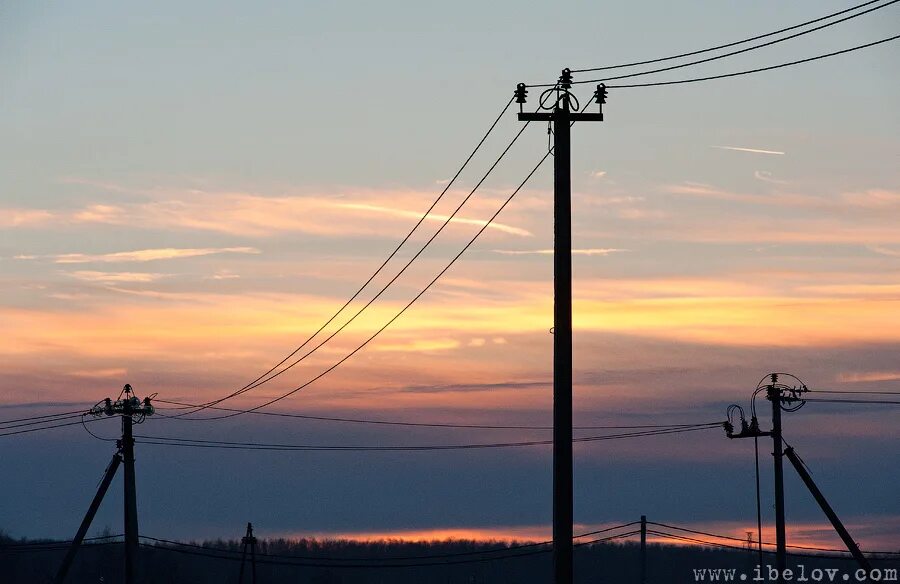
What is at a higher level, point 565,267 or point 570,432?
point 565,267

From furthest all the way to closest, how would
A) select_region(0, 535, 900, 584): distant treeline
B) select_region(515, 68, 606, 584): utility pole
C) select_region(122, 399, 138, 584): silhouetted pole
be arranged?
select_region(0, 535, 900, 584): distant treeline → select_region(122, 399, 138, 584): silhouetted pole → select_region(515, 68, 606, 584): utility pole

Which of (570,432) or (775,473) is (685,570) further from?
(570,432)

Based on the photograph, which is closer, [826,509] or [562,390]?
[562,390]

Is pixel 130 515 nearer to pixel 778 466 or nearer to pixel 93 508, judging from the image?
pixel 93 508

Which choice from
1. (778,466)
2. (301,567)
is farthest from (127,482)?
(301,567)

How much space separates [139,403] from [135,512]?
219 inches

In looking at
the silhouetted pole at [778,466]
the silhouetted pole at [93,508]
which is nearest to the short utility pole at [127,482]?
the silhouetted pole at [93,508]

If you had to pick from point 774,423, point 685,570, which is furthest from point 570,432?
point 685,570

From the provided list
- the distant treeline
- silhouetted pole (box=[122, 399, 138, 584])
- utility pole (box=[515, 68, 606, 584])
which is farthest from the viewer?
the distant treeline

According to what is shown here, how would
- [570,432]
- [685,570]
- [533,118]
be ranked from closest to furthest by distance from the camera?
[570,432] < [533,118] < [685,570]

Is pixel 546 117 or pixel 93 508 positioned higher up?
pixel 546 117

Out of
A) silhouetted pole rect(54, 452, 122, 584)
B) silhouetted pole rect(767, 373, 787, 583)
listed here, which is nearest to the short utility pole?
silhouetted pole rect(54, 452, 122, 584)

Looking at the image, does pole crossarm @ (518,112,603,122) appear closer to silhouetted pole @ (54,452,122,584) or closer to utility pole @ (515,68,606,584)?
utility pole @ (515,68,606,584)

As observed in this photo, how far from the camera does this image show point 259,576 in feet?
618
